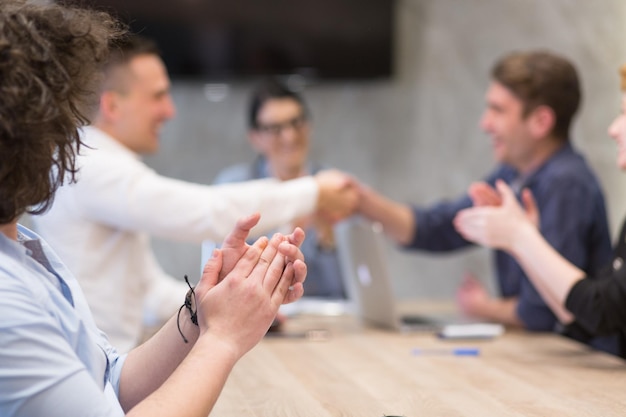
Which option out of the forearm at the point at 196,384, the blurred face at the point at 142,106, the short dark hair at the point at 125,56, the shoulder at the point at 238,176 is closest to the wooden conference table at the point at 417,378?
the forearm at the point at 196,384

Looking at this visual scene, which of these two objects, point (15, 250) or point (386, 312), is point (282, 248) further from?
point (386, 312)

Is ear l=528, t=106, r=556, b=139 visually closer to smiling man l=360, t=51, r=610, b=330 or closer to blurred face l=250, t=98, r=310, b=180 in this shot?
smiling man l=360, t=51, r=610, b=330

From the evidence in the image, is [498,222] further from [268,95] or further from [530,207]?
[268,95]

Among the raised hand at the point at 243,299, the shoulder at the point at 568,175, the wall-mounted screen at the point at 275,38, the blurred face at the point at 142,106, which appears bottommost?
the raised hand at the point at 243,299

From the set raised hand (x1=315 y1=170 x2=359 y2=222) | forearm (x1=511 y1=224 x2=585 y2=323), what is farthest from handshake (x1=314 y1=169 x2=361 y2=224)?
forearm (x1=511 y1=224 x2=585 y2=323)

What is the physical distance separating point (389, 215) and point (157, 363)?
197cm

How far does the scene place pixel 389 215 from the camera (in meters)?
3.37

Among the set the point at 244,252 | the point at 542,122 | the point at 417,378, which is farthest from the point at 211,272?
the point at 542,122

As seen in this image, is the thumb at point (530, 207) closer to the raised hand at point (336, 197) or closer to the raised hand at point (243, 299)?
the raised hand at point (336, 197)

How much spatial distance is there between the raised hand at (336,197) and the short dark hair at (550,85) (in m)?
0.62

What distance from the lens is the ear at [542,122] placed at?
305 centimetres

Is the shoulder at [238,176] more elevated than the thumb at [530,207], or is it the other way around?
the shoulder at [238,176]

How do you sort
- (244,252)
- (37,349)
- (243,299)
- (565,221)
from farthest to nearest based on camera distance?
(565,221) < (244,252) < (243,299) < (37,349)

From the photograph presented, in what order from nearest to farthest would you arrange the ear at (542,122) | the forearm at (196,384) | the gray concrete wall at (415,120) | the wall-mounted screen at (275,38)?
the forearm at (196,384) < the ear at (542,122) < the gray concrete wall at (415,120) < the wall-mounted screen at (275,38)
